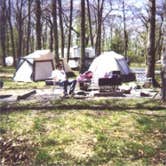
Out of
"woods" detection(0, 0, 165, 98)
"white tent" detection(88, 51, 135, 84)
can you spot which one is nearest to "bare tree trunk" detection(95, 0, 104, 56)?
"woods" detection(0, 0, 165, 98)

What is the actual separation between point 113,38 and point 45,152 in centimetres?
6408

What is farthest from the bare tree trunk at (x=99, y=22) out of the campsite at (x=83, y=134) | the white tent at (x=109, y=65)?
the campsite at (x=83, y=134)

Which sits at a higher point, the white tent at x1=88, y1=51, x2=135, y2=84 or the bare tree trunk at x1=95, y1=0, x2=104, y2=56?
the bare tree trunk at x1=95, y1=0, x2=104, y2=56

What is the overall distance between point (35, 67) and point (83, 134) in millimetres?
16749

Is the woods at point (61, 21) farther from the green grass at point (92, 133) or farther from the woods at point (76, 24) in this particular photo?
the green grass at point (92, 133)

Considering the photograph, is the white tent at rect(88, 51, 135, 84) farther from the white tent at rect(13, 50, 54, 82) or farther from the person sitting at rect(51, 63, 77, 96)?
the person sitting at rect(51, 63, 77, 96)

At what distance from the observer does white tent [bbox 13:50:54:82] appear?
82.5 feet

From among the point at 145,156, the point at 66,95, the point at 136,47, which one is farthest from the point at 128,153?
the point at 136,47

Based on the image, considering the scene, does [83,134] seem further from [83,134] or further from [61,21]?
[61,21]

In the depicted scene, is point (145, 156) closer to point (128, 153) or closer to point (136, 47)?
point (128, 153)

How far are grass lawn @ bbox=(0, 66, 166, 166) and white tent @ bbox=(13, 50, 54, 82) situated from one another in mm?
13569

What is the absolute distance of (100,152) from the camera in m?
7.88

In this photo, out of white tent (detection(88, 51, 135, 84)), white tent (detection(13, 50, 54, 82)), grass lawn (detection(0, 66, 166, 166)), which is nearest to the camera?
grass lawn (detection(0, 66, 166, 166))

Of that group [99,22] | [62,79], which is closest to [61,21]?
[99,22]
